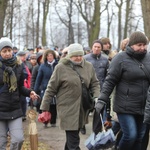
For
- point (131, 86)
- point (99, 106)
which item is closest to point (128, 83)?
point (131, 86)

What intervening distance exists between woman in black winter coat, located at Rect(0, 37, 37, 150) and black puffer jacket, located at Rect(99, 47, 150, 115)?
112 cm

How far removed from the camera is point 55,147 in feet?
23.2

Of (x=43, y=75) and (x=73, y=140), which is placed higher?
(x=43, y=75)

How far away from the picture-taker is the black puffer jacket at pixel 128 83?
5.00 meters

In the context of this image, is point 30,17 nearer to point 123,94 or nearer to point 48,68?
point 48,68

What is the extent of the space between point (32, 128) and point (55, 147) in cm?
171

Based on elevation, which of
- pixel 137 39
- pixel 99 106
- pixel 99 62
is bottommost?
pixel 99 106

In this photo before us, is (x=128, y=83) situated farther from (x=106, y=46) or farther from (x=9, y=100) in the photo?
(x=106, y=46)

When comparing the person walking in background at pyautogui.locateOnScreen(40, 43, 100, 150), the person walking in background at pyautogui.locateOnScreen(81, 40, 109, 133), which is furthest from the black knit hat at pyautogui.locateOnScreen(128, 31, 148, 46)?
the person walking in background at pyautogui.locateOnScreen(81, 40, 109, 133)

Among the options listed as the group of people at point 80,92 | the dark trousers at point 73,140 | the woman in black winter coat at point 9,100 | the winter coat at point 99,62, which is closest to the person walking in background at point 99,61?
the winter coat at point 99,62

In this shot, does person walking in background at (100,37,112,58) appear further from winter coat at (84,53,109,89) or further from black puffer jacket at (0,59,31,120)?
black puffer jacket at (0,59,31,120)

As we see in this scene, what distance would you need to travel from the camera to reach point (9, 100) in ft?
16.6

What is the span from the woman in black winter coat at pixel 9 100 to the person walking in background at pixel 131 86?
1.04 m

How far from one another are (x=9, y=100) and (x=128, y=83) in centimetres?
152
